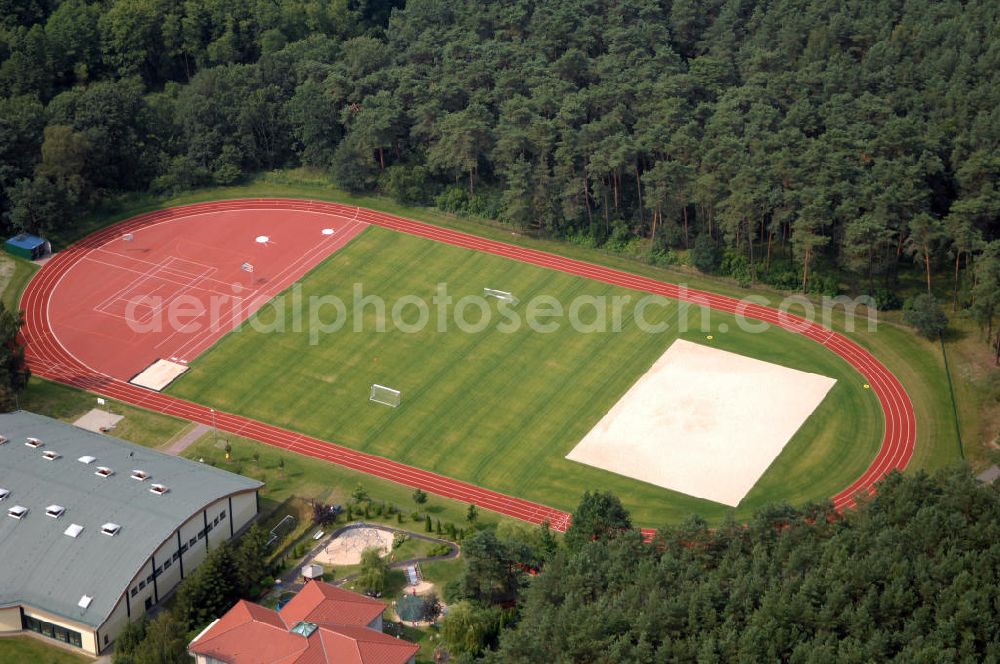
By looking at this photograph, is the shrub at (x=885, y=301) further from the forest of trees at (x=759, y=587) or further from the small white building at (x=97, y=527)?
the small white building at (x=97, y=527)

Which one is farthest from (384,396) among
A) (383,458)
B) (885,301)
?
(885,301)

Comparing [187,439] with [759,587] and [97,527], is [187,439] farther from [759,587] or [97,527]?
[759,587]

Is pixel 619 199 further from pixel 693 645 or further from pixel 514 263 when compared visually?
pixel 693 645

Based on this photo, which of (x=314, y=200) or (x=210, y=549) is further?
(x=314, y=200)

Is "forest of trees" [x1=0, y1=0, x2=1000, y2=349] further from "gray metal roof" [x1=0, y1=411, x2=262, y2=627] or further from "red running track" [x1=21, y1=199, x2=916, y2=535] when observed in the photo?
"gray metal roof" [x1=0, y1=411, x2=262, y2=627]

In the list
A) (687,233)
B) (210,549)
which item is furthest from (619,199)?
(210,549)

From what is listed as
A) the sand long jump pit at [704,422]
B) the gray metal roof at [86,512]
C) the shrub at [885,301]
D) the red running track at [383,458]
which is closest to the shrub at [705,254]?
the red running track at [383,458]
